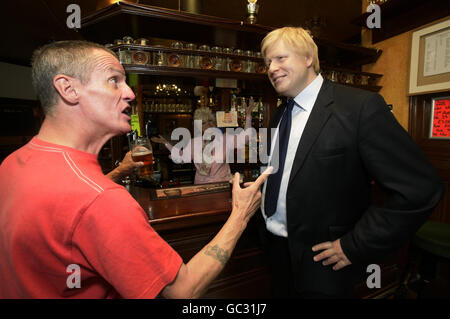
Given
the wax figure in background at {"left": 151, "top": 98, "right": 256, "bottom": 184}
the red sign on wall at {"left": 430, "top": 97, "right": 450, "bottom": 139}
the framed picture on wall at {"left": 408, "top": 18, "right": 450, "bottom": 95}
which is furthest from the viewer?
the wax figure in background at {"left": 151, "top": 98, "right": 256, "bottom": 184}

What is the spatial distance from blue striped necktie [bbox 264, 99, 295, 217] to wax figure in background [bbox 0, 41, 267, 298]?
54 centimetres

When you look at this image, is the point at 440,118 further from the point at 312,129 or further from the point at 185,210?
the point at 185,210

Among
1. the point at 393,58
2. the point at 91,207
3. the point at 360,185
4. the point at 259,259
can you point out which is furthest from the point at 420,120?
the point at 91,207

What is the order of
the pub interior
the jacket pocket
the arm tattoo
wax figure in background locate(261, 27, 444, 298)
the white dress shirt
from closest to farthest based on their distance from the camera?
the arm tattoo → wax figure in background locate(261, 27, 444, 298) → the jacket pocket → the white dress shirt → the pub interior

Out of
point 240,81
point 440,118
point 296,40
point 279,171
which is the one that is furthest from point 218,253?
point 440,118

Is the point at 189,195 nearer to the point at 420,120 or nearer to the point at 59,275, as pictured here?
the point at 59,275

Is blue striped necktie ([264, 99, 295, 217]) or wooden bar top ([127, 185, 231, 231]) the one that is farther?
wooden bar top ([127, 185, 231, 231])

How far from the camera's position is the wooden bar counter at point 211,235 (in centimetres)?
153

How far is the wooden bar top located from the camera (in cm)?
148

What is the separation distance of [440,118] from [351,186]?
204 centimetres

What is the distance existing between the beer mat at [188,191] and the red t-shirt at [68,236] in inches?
45.8

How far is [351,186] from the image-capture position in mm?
1118
